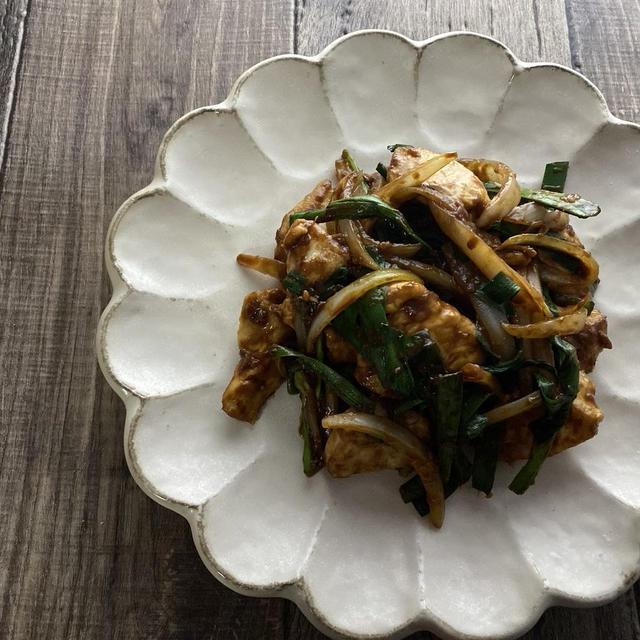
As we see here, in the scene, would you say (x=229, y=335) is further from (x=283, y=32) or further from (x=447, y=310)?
(x=283, y=32)

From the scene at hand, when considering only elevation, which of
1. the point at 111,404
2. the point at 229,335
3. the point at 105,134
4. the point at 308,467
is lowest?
the point at 111,404

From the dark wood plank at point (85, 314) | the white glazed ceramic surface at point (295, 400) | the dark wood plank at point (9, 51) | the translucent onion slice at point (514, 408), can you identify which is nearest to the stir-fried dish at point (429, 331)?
→ the translucent onion slice at point (514, 408)

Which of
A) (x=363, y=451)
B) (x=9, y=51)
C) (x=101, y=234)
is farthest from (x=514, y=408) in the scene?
(x=9, y=51)

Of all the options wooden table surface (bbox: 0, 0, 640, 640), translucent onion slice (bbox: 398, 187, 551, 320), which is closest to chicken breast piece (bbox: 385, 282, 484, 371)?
translucent onion slice (bbox: 398, 187, 551, 320)

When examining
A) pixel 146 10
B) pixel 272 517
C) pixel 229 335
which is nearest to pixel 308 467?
pixel 272 517

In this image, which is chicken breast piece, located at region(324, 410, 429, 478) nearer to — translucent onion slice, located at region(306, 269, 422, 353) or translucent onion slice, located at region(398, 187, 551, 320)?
translucent onion slice, located at region(306, 269, 422, 353)

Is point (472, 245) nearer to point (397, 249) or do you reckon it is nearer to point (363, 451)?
point (397, 249)

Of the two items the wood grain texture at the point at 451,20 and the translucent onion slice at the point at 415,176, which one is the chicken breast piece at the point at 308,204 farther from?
the wood grain texture at the point at 451,20
